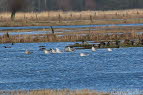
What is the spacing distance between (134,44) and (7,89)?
2002 cm

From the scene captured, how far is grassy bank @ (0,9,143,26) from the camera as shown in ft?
234

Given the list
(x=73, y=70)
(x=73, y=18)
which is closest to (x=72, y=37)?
(x=73, y=70)

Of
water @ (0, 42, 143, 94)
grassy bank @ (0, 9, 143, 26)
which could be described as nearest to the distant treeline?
grassy bank @ (0, 9, 143, 26)

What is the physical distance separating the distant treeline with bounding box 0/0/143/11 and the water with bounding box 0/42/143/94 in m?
33.8

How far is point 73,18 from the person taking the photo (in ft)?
261

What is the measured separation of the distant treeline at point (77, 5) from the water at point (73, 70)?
1330 inches

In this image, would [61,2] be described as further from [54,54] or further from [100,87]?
[100,87]

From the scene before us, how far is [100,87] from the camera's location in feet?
74.3

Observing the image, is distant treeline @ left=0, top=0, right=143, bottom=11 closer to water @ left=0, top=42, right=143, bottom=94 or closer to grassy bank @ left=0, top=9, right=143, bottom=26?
grassy bank @ left=0, top=9, right=143, bottom=26

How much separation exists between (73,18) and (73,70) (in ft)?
164

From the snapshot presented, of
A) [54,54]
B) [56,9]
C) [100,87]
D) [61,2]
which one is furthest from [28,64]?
[56,9]

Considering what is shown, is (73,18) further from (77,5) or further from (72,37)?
(72,37)

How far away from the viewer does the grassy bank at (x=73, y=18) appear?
7144cm

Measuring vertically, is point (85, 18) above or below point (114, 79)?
below
